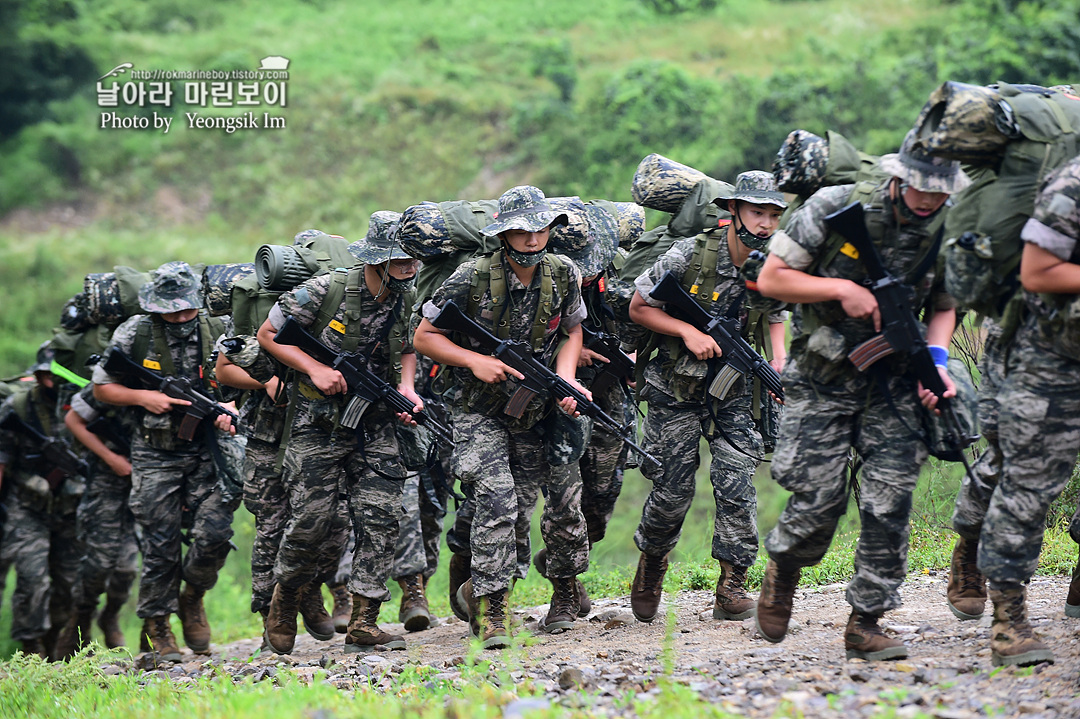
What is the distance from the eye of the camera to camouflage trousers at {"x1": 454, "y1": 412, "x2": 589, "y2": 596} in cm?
555

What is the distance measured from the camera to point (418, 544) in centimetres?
738

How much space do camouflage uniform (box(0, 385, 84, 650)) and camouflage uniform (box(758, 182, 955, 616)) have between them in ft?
22.7

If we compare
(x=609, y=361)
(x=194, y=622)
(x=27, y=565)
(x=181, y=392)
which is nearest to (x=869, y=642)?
(x=609, y=361)

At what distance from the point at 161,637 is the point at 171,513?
907 mm

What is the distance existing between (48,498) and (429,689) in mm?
5978

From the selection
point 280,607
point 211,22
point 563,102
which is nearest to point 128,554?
point 280,607

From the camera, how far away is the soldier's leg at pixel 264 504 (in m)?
6.80

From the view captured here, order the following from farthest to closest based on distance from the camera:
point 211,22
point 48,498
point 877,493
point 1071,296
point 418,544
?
point 211,22, point 48,498, point 418,544, point 877,493, point 1071,296

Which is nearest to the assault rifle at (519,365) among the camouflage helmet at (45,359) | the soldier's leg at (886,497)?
the soldier's leg at (886,497)

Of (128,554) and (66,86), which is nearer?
Answer: (128,554)

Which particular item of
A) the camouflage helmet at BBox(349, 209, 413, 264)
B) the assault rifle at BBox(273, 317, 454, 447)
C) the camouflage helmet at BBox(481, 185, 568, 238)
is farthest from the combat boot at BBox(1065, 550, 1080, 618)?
the camouflage helmet at BBox(349, 209, 413, 264)

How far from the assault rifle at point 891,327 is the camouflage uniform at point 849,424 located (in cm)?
8

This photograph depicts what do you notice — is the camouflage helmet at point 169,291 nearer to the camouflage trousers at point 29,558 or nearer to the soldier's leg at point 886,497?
the camouflage trousers at point 29,558

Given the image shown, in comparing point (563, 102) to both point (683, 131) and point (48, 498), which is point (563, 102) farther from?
point (48, 498)
